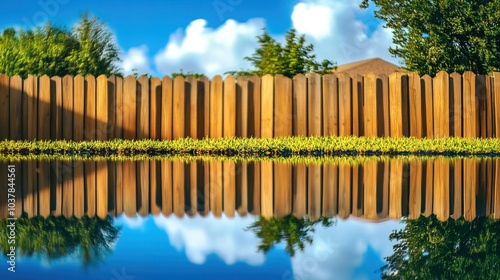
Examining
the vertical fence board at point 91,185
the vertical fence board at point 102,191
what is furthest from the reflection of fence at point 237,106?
the vertical fence board at point 102,191

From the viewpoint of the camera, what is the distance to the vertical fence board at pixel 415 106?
16.8 m

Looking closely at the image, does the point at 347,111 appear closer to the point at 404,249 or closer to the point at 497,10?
the point at 497,10

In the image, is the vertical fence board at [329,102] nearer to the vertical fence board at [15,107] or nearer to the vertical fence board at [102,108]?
the vertical fence board at [102,108]

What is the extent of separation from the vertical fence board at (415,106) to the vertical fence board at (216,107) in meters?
4.55

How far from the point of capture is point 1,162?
41.0 feet

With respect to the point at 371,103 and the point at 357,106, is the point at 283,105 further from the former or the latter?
the point at 371,103

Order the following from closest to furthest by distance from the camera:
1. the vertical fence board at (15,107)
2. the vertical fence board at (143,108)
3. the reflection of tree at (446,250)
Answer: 1. the reflection of tree at (446,250)
2. the vertical fence board at (143,108)
3. the vertical fence board at (15,107)

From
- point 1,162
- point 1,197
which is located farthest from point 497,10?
point 1,197

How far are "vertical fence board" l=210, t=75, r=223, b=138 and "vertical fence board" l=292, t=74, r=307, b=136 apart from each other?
1.71 metres

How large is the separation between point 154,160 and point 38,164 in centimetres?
201

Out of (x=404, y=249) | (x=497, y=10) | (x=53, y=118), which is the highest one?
(x=497, y=10)

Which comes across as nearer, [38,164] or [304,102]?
[38,164]

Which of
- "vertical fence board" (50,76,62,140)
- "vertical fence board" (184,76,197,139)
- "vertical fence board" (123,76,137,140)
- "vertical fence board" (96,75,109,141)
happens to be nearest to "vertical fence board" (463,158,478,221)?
"vertical fence board" (184,76,197,139)

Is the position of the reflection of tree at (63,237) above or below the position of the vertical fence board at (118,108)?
below
